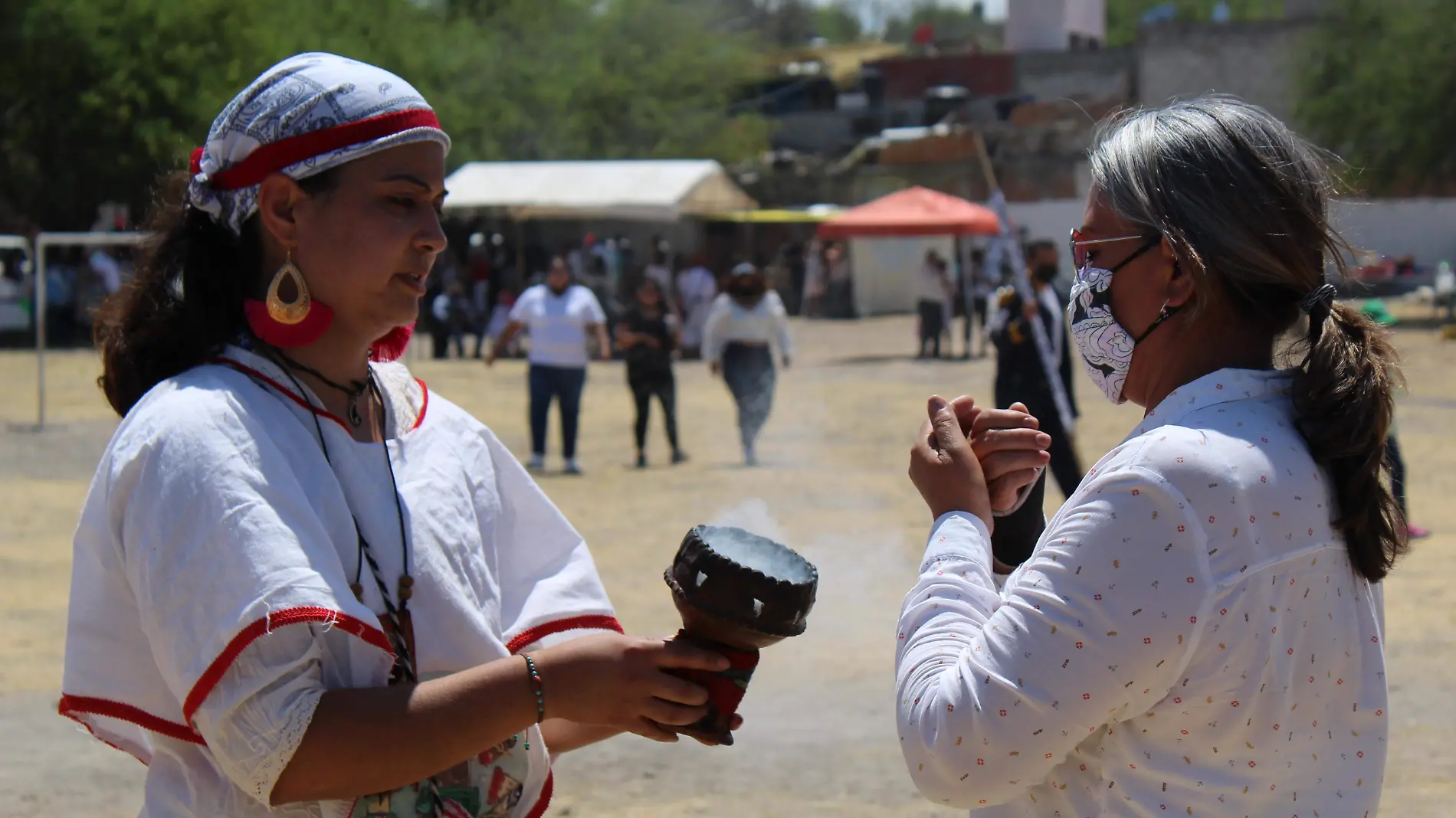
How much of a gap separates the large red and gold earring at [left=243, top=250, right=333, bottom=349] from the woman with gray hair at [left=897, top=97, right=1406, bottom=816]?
89cm

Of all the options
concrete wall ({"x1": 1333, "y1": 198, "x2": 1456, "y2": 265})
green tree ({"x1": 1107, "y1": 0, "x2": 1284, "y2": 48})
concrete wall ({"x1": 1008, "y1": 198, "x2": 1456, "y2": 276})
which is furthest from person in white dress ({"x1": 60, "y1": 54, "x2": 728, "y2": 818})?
green tree ({"x1": 1107, "y1": 0, "x2": 1284, "y2": 48})

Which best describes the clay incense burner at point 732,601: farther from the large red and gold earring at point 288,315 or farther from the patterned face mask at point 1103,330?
the large red and gold earring at point 288,315

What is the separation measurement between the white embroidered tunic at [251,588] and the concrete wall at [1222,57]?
41.7 meters

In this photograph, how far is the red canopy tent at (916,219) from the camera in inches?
1001

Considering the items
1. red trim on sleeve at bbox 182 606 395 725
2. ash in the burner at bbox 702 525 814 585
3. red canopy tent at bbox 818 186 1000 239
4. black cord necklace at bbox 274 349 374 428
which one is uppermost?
black cord necklace at bbox 274 349 374 428

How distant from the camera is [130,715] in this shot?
1.97 metres

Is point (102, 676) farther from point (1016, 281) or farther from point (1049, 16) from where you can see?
point (1049, 16)

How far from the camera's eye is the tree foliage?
95.5 feet

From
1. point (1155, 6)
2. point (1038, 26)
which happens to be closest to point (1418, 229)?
point (1038, 26)

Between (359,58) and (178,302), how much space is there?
35366 millimetres

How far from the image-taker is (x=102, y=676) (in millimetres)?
1979

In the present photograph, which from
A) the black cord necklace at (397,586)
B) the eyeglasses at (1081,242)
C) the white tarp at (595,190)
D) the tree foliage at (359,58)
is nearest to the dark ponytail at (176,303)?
the black cord necklace at (397,586)

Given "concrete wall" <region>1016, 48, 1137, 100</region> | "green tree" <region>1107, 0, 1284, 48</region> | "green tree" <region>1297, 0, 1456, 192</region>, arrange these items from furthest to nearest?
"green tree" <region>1107, 0, 1284, 48</region>
"concrete wall" <region>1016, 48, 1137, 100</region>
"green tree" <region>1297, 0, 1456, 192</region>

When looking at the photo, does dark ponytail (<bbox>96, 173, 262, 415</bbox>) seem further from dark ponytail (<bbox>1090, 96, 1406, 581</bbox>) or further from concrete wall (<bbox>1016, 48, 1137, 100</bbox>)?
concrete wall (<bbox>1016, 48, 1137, 100</bbox>)
